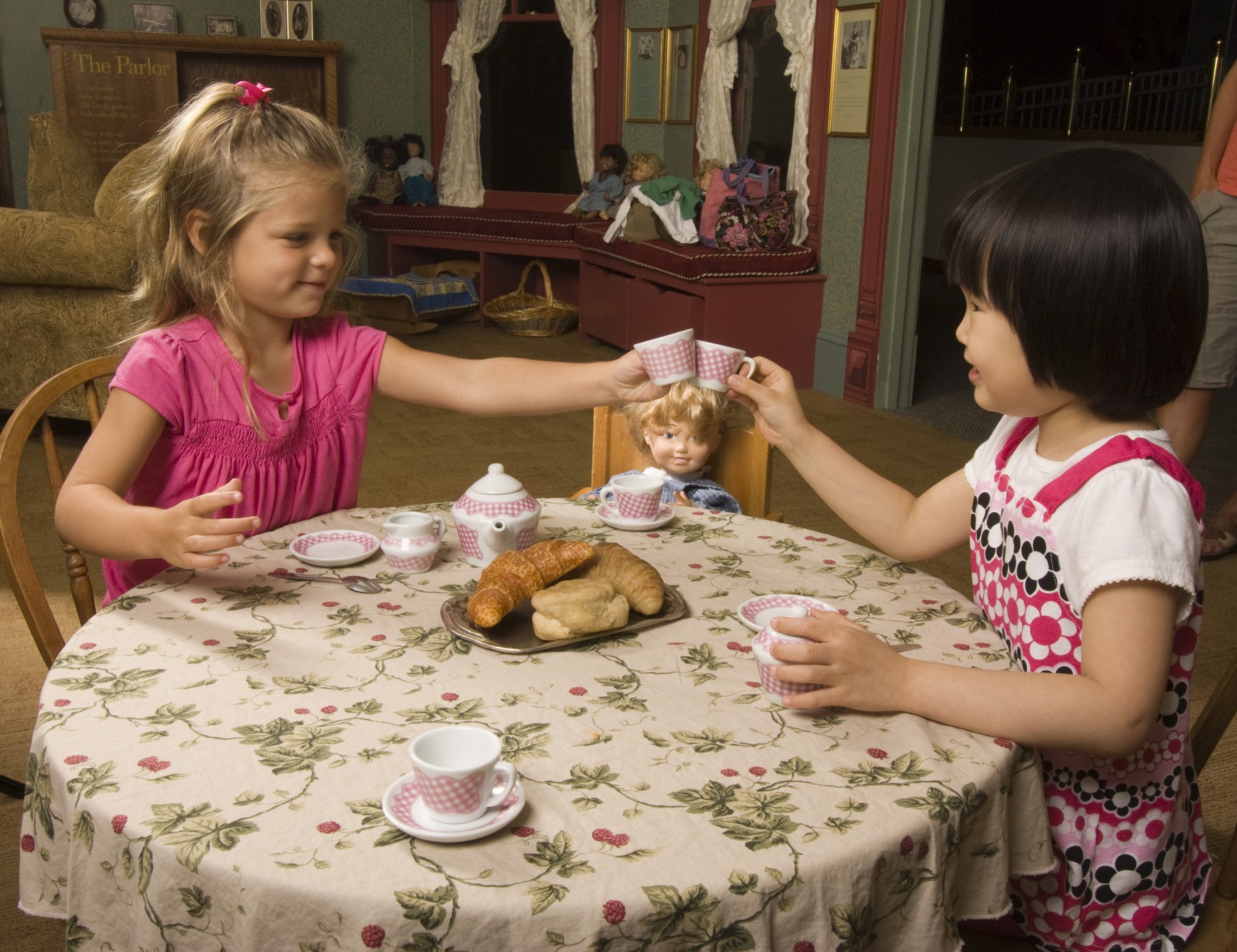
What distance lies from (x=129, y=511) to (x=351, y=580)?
27 centimetres

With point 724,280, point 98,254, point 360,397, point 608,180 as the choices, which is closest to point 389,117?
point 608,180

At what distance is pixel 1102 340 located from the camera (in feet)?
3.73

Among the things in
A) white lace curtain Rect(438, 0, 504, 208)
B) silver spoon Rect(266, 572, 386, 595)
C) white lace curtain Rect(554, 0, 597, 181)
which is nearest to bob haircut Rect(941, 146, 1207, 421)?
silver spoon Rect(266, 572, 386, 595)

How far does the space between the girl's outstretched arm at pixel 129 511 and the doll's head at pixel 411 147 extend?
635cm

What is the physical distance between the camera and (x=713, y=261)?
16.9 ft

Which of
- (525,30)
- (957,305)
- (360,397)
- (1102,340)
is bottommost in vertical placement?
(957,305)

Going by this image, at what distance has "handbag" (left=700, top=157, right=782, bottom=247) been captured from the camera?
5.39 meters

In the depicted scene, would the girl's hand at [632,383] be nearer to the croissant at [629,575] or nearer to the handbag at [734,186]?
the croissant at [629,575]

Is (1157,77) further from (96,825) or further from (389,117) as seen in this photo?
(96,825)

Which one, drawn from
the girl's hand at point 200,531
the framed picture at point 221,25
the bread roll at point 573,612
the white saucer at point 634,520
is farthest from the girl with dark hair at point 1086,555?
the framed picture at point 221,25

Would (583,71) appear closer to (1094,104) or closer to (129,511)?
(1094,104)

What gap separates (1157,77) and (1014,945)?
11.1 metres

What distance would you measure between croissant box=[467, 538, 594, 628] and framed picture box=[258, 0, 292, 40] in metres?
7.25

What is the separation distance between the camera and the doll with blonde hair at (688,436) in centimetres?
222
